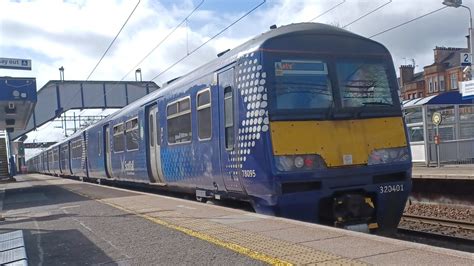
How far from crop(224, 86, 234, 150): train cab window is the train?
0.6 inches

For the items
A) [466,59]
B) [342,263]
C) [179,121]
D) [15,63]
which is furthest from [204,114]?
[466,59]

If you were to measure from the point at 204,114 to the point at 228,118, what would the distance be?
1098 millimetres

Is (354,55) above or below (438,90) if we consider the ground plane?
below

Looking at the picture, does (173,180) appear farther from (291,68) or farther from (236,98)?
(291,68)

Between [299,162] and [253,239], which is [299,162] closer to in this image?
[299,162]

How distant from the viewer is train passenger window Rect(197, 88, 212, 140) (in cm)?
911

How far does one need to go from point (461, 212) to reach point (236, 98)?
7774mm

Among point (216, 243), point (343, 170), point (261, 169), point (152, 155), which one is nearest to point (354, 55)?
point (343, 170)

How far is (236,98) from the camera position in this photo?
26.2 ft

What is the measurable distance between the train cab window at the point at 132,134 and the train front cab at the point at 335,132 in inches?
290

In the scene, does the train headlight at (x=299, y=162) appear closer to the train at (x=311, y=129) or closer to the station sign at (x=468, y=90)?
the train at (x=311, y=129)

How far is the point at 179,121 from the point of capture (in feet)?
35.1

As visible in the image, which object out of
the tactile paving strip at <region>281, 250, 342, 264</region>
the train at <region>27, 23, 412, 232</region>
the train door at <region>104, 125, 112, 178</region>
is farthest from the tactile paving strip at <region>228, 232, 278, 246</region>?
the train door at <region>104, 125, 112, 178</region>

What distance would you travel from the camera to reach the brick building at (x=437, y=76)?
63.8 metres
